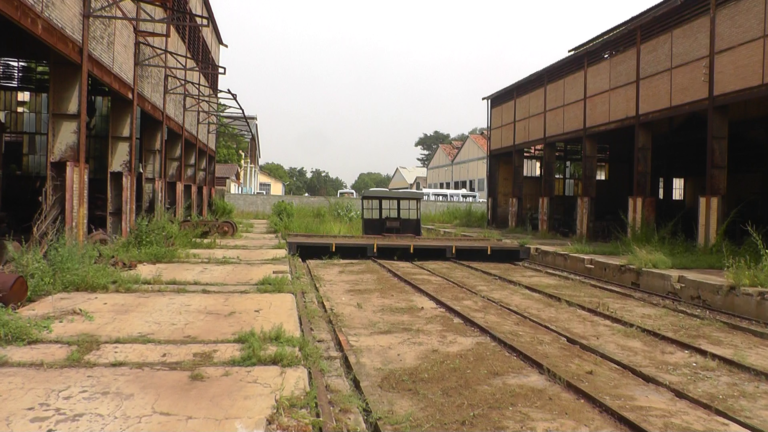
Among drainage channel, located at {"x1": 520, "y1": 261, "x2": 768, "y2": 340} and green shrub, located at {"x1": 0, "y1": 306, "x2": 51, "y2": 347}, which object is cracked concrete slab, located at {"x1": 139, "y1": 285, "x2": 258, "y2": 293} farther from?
drainage channel, located at {"x1": 520, "y1": 261, "x2": 768, "y2": 340}

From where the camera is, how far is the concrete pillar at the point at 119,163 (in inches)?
485

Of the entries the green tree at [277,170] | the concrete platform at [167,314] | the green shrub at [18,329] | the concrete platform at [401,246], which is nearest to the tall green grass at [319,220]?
the concrete platform at [401,246]

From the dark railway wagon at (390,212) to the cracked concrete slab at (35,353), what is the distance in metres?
12.9

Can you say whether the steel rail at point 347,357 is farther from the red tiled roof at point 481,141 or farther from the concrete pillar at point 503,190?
the red tiled roof at point 481,141

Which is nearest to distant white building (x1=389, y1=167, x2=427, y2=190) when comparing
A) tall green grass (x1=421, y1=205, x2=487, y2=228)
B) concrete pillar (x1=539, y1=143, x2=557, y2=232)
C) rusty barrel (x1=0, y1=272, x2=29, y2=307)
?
tall green grass (x1=421, y1=205, x2=487, y2=228)

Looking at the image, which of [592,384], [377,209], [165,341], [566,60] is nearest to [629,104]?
[566,60]

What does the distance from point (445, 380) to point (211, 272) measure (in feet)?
23.1

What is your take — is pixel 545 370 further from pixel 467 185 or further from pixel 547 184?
pixel 467 185

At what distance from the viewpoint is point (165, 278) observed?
9570mm

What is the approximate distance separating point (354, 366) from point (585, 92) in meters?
16.9

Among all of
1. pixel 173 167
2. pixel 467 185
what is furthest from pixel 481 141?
pixel 173 167

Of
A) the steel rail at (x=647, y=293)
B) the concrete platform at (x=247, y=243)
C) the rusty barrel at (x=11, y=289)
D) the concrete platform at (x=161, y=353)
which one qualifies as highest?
the rusty barrel at (x=11, y=289)

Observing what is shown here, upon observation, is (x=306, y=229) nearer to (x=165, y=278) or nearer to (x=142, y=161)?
(x=142, y=161)

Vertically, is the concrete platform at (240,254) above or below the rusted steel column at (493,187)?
below
